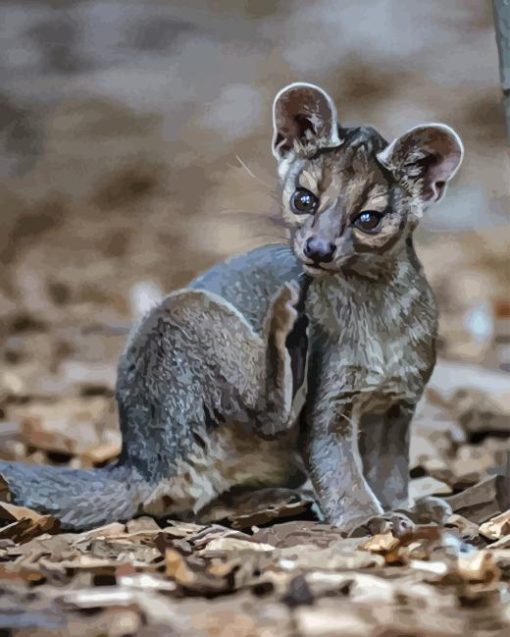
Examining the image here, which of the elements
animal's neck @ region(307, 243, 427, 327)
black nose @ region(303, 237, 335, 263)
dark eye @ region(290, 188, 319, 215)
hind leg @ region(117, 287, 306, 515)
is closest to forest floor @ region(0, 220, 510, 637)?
hind leg @ region(117, 287, 306, 515)

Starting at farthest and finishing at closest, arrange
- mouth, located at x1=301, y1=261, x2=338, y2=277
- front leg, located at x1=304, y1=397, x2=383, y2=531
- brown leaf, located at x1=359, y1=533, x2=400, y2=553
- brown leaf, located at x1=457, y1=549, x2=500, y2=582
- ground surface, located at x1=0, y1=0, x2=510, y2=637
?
ground surface, located at x1=0, y1=0, x2=510, y2=637 → front leg, located at x1=304, y1=397, x2=383, y2=531 → mouth, located at x1=301, y1=261, x2=338, y2=277 → brown leaf, located at x1=359, y1=533, x2=400, y2=553 → brown leaf, located at x1=457, y1=549, x2=500, y2=582

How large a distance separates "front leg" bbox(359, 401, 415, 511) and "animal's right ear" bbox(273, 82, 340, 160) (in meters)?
0.69

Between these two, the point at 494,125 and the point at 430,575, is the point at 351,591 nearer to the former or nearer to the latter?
the point at 430,575

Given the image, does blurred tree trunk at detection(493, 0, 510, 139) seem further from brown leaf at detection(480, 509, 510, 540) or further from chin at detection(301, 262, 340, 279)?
brown leaf at detection(480, 509, 510, 540)

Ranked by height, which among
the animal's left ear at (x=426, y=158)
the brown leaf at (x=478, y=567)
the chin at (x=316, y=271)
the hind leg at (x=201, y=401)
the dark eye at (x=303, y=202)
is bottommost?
the brown leaf at (x=478, y=567)

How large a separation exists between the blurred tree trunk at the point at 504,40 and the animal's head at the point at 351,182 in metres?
0.16

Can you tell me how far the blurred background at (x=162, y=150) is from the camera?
3719mm

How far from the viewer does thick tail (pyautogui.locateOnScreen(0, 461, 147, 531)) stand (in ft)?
8.91

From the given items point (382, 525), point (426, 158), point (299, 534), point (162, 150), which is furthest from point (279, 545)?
point (162, 150)

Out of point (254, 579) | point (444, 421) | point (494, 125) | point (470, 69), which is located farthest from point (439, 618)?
point (470, 69)

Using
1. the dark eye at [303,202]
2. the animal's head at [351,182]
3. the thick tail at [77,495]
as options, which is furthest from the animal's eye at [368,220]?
the thick tail at [77,495]

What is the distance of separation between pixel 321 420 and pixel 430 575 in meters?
0.53

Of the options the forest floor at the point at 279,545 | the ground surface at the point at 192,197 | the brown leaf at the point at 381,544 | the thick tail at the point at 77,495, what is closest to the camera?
the forest floor at the point at 279,545

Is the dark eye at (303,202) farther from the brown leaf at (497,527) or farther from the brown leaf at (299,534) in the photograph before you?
the brown leaf at (497,527)
